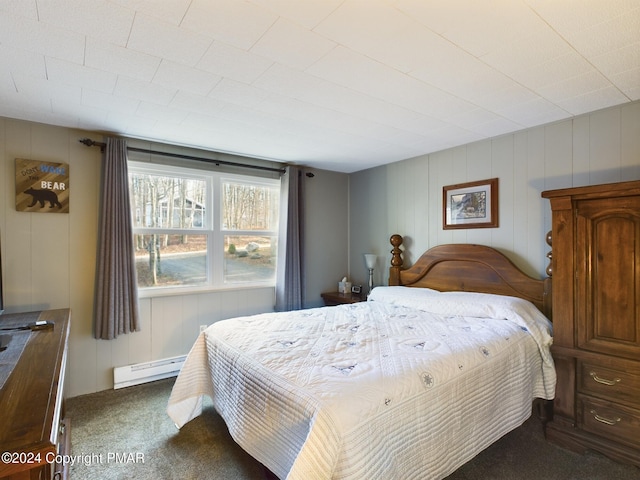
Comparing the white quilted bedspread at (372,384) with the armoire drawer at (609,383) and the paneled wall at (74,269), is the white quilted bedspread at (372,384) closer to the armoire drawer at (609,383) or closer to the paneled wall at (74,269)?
the armoire drawer at (609,383)

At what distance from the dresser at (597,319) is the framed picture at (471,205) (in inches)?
32.8

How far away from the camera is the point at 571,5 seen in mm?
1282

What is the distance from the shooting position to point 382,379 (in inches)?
56.3

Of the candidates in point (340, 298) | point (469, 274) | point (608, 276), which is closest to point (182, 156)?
point (340, 298)

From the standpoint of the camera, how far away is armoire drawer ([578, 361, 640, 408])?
187 centimetres

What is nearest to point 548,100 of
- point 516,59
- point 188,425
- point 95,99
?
point 516,59

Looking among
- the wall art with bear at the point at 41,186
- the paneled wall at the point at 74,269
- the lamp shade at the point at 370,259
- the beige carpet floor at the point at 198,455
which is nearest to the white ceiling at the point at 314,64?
the paneled wall at the point at 74,269

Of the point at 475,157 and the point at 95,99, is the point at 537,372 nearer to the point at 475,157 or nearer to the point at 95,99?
the point at 475,157

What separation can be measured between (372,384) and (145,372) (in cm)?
245

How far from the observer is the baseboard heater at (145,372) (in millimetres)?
2848

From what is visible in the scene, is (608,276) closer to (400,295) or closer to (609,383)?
(609,383)

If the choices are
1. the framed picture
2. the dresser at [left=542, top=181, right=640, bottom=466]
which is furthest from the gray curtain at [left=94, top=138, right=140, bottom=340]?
the dresser at [left=542, top=181, right=640, bottom=466]

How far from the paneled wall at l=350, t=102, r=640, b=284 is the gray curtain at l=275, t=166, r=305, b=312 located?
35.8 inches

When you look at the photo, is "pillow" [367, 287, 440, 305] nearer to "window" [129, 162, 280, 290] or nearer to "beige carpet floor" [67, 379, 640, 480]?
"beige carpet floor" [67, 379, 640, 480]
